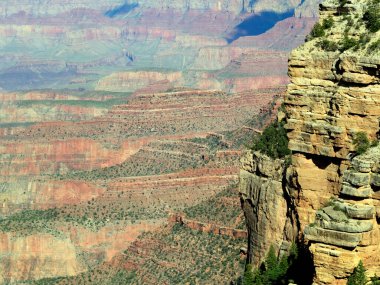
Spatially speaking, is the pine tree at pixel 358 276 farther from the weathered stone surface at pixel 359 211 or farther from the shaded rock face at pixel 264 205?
the shaded rock face at pixel 264 205

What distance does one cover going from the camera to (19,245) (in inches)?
3292

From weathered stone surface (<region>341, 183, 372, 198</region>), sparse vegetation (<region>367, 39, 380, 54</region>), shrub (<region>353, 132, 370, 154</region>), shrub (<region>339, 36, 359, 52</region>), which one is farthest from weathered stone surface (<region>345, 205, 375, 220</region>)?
shrub (<region>339, 36, 359, 52</region>)

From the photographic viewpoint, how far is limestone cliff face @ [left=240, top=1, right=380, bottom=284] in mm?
19297

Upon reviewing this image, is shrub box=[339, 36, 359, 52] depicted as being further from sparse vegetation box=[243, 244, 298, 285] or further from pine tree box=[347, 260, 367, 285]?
pine tree box=[347, 260, 367, 285]

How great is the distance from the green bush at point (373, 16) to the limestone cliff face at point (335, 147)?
17cm

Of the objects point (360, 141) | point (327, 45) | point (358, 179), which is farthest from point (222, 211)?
point (358, 179)

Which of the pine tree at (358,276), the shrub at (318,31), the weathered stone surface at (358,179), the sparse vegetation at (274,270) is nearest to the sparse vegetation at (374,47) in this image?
the shrub at (318,31)

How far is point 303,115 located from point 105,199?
65450 millimetres

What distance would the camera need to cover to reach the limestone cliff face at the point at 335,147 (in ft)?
63.3

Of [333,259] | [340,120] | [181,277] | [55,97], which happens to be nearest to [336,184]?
[340,120]

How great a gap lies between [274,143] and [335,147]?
12.6 metres

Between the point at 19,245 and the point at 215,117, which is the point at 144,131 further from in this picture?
the point at 19,245

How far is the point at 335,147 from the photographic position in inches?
906

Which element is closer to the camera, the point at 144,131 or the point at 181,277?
the point at 181,277
